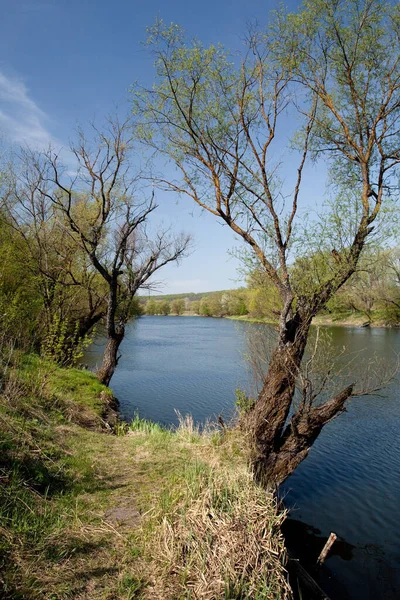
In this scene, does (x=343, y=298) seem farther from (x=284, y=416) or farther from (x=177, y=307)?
(x=177, y=307)

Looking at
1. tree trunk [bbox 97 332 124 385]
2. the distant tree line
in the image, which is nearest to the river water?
tree trunk [bbox 97 332 124 385]

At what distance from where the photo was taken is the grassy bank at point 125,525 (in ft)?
11.6

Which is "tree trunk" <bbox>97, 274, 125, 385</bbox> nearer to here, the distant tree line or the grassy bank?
the distant tree line

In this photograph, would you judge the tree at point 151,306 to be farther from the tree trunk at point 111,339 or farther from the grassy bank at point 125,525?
A: the grassy bank at point 125,525

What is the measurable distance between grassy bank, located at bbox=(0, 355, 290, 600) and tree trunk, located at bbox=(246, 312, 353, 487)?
43.6 inches

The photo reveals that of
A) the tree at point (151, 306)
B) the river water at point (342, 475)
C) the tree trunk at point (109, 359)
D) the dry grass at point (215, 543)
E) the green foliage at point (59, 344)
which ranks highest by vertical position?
the tree at point (151, 306)

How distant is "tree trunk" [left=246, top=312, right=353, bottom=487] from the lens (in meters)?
7.56

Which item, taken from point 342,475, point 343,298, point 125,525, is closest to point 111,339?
point 343,298

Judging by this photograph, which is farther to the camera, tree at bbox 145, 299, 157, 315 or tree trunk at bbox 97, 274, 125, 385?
tree at bbox 145, 299, 157, 315

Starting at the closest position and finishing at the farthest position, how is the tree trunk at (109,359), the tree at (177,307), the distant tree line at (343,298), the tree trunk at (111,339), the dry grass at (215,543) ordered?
the dry grass at (215,543), the distant tree line at (343,298), the tree trunk at (111,339), the tree trunk at (109,359), the tree at (177,307)

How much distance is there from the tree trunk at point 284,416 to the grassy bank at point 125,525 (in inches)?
43.6

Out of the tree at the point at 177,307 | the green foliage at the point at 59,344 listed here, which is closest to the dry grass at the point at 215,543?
the green foliage at the point at 59,344

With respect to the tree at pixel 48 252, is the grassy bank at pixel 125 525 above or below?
below

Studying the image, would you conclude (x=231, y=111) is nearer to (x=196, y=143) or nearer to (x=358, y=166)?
(x=196, y=143)
